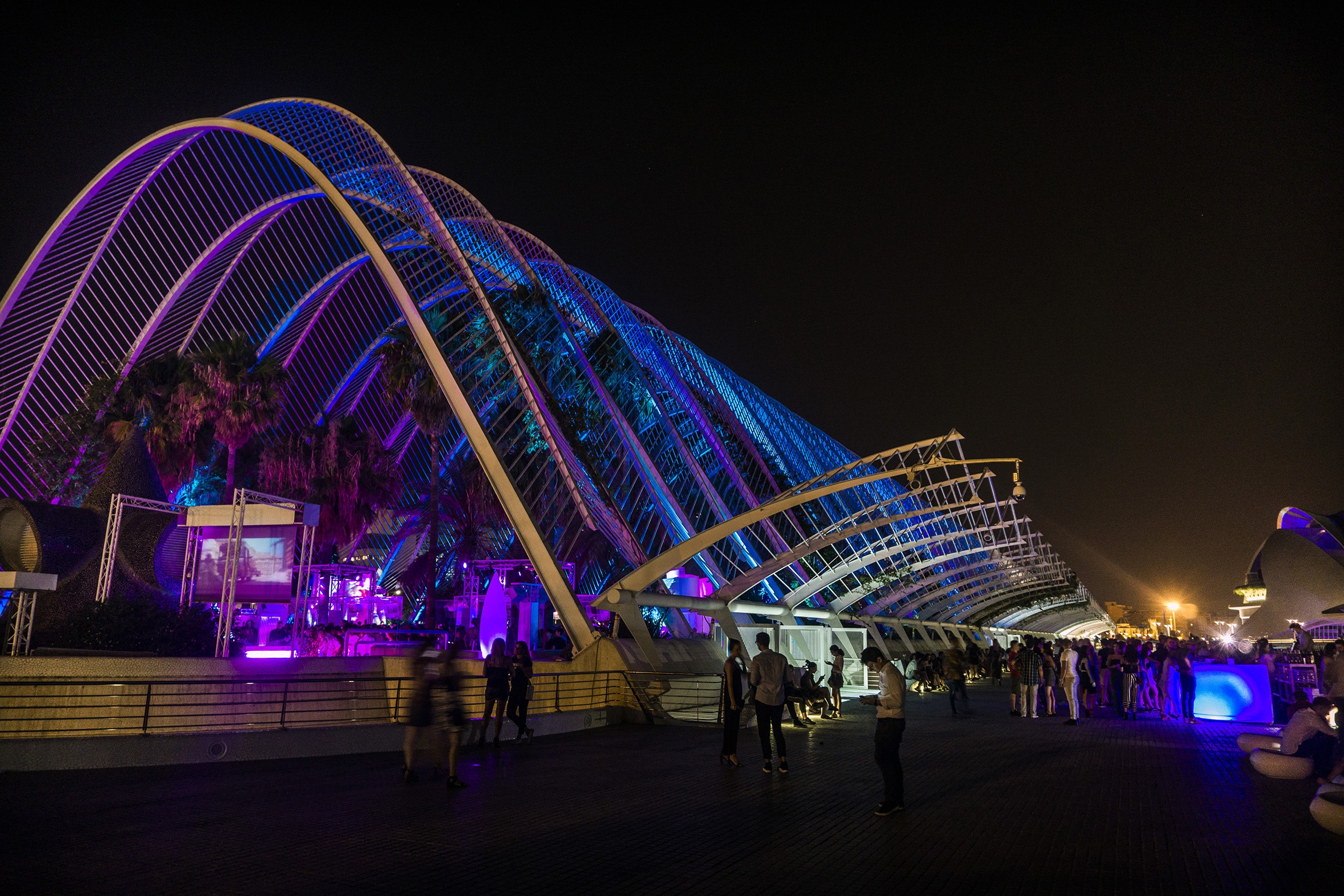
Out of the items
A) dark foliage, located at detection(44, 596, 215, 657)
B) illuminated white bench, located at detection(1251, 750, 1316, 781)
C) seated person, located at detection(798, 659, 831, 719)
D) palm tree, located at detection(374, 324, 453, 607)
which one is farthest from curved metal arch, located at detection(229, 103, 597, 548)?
illuminated white bench, located at detection(1251, 750, 1316, 781)

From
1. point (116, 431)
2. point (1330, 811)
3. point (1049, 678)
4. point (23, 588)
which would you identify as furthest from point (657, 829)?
point (116, 431)

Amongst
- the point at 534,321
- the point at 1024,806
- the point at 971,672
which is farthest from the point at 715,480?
the point at 1024,806

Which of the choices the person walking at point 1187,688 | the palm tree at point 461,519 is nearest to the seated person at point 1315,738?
the person walking at point 1187,688

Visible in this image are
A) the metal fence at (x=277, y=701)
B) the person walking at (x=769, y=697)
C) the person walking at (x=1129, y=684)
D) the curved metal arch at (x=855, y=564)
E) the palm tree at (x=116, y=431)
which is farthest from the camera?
the palm tree at (x=116, y=431)

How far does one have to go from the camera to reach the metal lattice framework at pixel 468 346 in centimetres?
2433

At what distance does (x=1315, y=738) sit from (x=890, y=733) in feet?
19.8

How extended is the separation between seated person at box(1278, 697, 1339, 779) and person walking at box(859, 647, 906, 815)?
5460mm

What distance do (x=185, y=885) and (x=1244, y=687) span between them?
2099cm

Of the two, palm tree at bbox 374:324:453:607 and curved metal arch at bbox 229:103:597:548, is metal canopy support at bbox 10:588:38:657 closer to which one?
curved metal arch at bbox 229:103:597:548

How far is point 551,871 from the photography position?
621cm

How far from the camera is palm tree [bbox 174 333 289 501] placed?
35.0 meters

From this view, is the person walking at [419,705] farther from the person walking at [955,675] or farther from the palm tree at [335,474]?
the palm tree at [335,474]

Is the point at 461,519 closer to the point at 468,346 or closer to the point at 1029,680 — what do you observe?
the point at 468,346

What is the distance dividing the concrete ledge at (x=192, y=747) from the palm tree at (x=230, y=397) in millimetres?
25281
